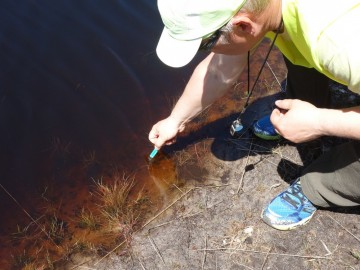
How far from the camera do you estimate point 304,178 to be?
2555 mm

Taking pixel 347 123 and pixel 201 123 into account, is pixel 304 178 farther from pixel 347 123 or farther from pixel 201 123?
pixel 201 123

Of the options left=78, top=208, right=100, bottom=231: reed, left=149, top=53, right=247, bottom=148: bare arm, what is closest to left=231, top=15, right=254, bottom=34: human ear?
left=149, top=53, right=247, bottom=148: bare arm

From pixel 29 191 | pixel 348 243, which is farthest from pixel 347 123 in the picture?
pixel 29 191

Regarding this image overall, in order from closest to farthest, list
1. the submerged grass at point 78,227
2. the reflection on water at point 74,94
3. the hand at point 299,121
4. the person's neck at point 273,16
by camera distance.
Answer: the person's neck at point 273,16 → the hand at point 299,121 → the submerged grass at point 78,227 → the reflection on water at point 74,94

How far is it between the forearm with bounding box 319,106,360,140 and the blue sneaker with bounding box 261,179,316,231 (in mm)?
688

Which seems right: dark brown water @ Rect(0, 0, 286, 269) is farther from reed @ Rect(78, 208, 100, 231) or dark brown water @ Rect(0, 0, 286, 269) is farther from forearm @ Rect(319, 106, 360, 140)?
forearm @ Rect(319, 106, 360, 140)

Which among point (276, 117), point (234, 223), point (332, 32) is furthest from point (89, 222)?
point (332, 32)

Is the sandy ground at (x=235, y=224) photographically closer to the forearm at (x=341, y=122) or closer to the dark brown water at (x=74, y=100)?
the dark brown water at (x=74, y=100)

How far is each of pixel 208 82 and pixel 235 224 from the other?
2.91 feet

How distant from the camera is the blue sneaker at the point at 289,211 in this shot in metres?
2.56

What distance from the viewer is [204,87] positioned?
2.52 meters

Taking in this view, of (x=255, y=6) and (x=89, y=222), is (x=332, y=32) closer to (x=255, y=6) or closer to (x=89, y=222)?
(x=255, y=6)

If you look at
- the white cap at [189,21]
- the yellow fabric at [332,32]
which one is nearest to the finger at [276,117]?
Result: the yellow fabric at [332,32]

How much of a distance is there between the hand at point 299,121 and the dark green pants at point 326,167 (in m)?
0.30
